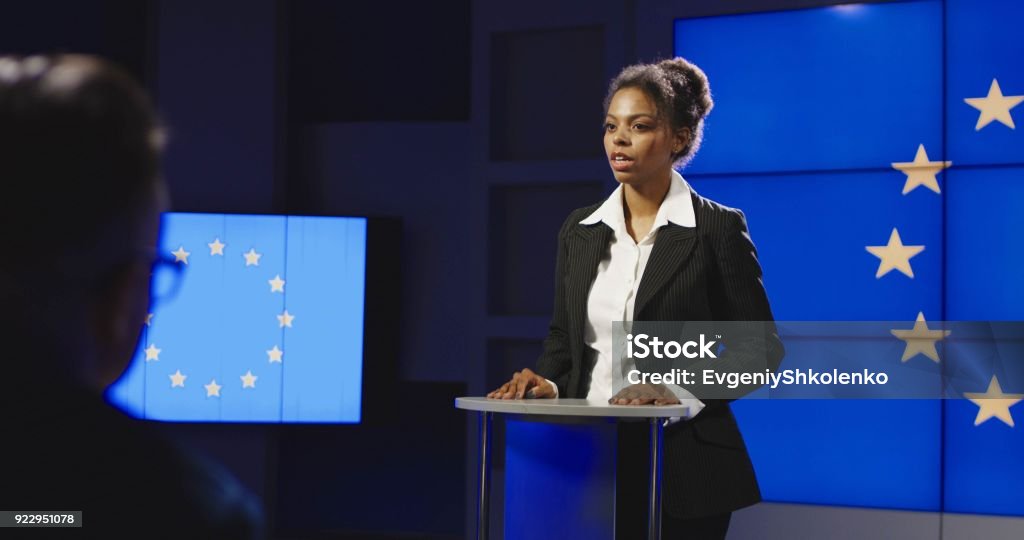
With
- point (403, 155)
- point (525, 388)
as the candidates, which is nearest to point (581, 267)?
point (525, 388)

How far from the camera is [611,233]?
91.3 inches

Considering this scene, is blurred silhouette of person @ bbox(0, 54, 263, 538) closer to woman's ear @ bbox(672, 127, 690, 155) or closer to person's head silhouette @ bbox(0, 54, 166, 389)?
person's head silhouette @ bbox(0, 54, 166, 389)

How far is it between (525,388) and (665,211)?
0.47 metres

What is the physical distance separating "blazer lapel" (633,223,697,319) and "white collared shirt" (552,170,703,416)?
0.07 feet

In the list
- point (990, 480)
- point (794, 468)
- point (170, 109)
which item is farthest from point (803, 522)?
point (170, 109)

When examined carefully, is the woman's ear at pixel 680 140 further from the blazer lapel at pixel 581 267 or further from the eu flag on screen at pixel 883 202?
the eu flag on screen at pixel 883 202

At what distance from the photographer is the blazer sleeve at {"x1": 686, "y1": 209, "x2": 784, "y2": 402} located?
2.05 meters

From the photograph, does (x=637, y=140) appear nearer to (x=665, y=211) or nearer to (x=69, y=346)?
(x=665, y=211)

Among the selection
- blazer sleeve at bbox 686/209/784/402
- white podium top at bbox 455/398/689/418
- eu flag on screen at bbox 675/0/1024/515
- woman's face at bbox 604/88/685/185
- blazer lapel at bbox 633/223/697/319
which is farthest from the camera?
eu flag on screen at bbox 675/0/1024/515

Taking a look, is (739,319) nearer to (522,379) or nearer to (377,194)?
(522,379)

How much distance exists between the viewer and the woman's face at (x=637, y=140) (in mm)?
2293

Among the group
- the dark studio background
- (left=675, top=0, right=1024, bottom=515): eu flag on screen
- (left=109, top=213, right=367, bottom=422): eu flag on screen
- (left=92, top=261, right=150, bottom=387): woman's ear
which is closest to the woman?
(left=92, top=261, right=150, bottom=387): woman's ear

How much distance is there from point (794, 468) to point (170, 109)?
11.0ft

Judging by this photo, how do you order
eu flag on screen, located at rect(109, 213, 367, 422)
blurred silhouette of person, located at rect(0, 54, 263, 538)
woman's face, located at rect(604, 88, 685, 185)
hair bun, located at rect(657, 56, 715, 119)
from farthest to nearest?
eu flag on screen, located at rect(109, 213, 367, 422) → hair bun, located at rect(657, 56, 715, 119) → woman's face, located at rect(604, 88, 685, 185) → blurred silhouette of person, located at rect(0, 54, 263, 538)
